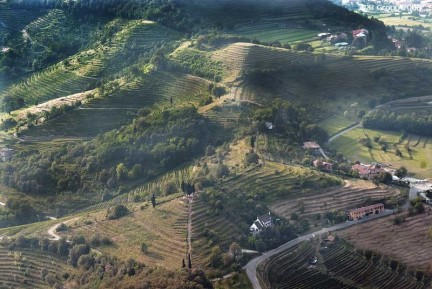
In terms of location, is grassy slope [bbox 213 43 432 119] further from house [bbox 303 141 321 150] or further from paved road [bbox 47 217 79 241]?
paved road [bbox 47 217 79 241]

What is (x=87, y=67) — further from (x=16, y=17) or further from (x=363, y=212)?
(x=363, y=212)

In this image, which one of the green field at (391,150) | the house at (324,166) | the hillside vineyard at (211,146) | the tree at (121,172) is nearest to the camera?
the hillside vineyard at (211,146)

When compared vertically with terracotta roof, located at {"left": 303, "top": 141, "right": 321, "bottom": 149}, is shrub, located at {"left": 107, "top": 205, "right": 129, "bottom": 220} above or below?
below

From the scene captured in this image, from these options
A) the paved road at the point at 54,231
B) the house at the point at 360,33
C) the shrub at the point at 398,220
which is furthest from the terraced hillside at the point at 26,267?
the house at the point at 360,33

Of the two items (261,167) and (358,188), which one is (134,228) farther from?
(358,188)

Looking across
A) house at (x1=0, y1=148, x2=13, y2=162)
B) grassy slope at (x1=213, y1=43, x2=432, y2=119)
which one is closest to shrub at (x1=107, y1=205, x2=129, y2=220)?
house at (x1=0, y1=148, x2=13, y2=162)

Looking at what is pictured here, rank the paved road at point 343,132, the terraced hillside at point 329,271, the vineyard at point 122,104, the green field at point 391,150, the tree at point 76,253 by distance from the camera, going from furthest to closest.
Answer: the vineyard at point 122,104 < the paved road at point 343,132 < the green field at point 391,150 < the tree at point 76,253 < the terraced hillside at point 329,271

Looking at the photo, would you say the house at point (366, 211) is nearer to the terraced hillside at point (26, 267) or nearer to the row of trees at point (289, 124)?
the row of trees at point (289, 124)
